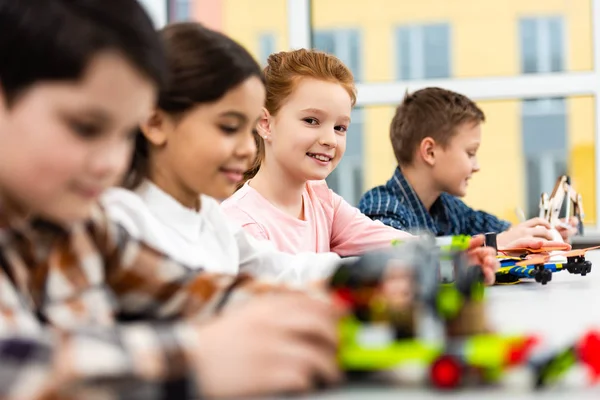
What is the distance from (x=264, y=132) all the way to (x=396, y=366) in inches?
42.1

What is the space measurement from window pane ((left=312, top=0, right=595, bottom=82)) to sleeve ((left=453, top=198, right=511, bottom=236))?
0.62 meters

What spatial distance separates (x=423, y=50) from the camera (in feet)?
9.74

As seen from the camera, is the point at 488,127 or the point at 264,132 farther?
the point at 488,127

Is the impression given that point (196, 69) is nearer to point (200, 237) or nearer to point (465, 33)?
point (200, 237)

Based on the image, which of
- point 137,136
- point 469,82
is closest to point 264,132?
point 137,136

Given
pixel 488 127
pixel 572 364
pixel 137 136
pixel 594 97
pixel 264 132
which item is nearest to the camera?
pixel 572 364

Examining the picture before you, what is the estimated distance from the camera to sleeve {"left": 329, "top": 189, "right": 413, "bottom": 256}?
1.52 metres

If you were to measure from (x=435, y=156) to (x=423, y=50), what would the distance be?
1013 millimetres

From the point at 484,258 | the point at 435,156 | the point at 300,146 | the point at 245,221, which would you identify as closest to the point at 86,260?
the point at 484,258

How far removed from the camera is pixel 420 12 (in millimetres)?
3020

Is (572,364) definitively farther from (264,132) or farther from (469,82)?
(469,82)

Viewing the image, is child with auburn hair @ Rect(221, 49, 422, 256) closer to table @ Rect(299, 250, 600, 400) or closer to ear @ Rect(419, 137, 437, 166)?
table @ Rect(299, 250, 600, 400)

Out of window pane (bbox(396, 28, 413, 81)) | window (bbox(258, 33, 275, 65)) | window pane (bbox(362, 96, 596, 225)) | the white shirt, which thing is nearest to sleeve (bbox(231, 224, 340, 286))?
the white shirt

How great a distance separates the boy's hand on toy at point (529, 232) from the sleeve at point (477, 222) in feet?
1.52
